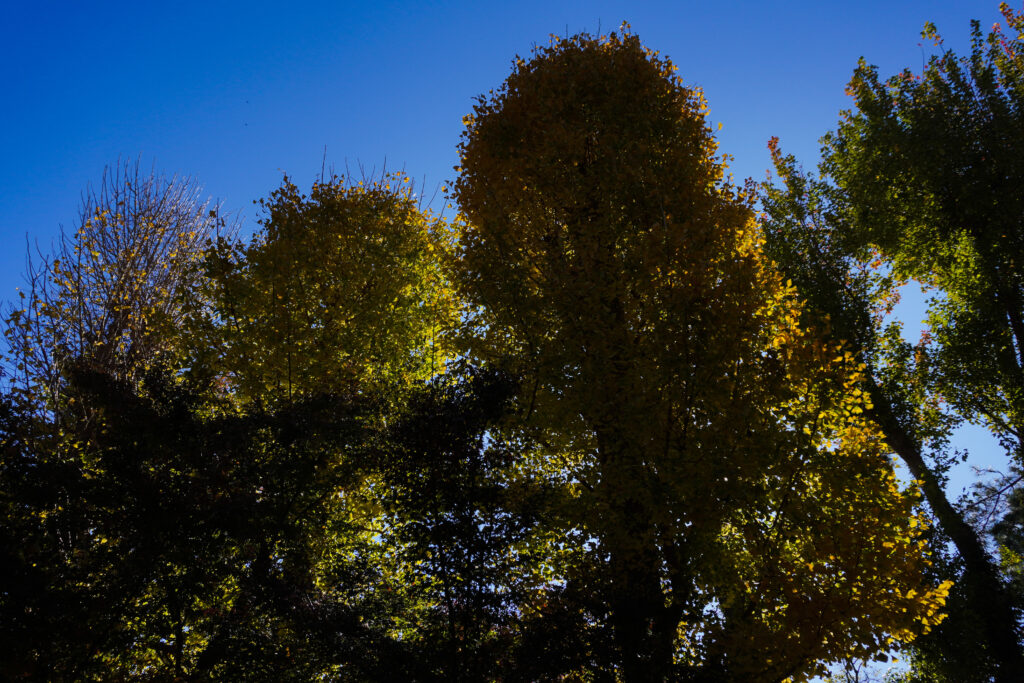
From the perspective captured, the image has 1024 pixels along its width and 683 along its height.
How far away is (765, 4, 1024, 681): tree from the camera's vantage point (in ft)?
43.8

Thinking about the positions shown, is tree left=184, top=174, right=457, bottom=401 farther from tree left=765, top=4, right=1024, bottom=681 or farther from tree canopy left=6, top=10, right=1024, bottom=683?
tree left=765, top=4, right=1024, bottom=681

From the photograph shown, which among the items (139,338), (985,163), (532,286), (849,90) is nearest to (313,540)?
(532,286)

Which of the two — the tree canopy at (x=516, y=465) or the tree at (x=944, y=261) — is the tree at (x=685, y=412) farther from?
the tree at (x=944, y=261)

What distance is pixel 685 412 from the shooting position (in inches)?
323

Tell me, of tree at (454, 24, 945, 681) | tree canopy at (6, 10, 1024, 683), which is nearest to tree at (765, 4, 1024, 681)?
tree canopy at (6, 10, 1024, 683)

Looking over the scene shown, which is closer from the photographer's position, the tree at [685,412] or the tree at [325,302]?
the tree at [685,412]

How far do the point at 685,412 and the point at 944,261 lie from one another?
11.7m

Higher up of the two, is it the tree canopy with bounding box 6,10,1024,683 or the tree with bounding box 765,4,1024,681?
the tree with bounding box 765,4,1024,681

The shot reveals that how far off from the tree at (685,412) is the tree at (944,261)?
A: 6.14 m

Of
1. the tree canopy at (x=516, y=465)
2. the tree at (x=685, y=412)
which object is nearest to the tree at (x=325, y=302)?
the tree canopy at (x=516, y=465)

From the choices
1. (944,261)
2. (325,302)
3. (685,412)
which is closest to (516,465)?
(685,412)

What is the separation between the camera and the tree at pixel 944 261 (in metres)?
13.3

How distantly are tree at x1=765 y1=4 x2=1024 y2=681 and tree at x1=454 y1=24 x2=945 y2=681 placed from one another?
614 cm

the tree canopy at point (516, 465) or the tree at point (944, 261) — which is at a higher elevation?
the tree at point (944, 261)
